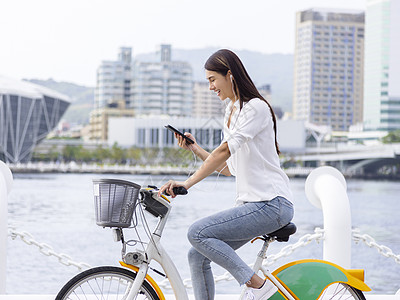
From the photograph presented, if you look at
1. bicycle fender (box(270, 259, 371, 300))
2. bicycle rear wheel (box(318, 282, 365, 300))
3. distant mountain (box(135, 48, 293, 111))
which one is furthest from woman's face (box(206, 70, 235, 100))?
distant mountain (box(135, 48, 293, 111))

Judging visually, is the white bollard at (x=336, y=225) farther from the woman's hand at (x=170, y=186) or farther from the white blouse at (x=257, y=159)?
the woman's hand at (x=170, y=186)

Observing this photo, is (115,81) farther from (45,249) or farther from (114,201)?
(114,201)

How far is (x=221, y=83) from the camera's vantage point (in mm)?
2443

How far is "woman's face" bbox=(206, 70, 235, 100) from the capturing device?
8.01ft


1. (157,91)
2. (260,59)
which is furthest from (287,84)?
(157,91)

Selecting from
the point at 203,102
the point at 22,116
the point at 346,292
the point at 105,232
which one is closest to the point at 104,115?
the point at 203,102

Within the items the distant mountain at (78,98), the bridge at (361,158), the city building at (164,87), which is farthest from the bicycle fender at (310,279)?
the distant mountain at (78,98)

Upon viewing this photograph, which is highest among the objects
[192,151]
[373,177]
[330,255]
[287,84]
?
[287,84]

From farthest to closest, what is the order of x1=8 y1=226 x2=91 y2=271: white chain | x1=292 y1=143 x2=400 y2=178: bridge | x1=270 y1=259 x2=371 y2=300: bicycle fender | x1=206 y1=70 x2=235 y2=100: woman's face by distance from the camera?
1. x1=292 y1=143 x2=400 y2=178: bridge
2. x1=8 y1=226 x2=91 y2=271: white chain
3. x1=270 y1=259 x2=371 y2=300: bicycle fender
4. x1=206 y1=70 x2=235 y2=100: woman's face

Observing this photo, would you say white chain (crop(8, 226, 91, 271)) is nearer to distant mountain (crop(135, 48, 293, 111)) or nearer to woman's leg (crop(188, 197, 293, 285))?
woman's leg (crop(188, 197, 293, 285))

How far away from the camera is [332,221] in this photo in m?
3.66

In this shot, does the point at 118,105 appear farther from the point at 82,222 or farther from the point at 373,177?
the point at 82,222

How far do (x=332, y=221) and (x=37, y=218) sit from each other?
32505mm

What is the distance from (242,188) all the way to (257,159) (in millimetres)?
131
